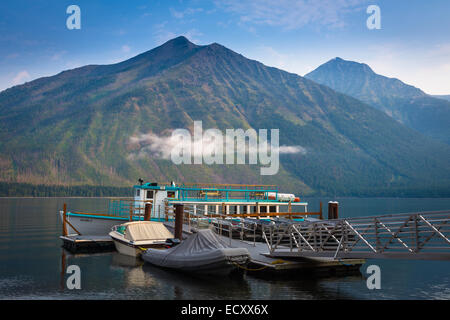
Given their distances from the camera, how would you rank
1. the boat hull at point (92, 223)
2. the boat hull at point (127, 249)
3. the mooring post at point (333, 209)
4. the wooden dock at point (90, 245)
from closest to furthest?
the boat hull at point (127, 249) < the mooring post at point (333, 209) < the wooden dock at point (90, 245) < the boat hull at point (92, 223)

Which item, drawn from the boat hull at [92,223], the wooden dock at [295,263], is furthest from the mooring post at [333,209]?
the boat hull at [92,223]

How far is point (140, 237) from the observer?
107 feet

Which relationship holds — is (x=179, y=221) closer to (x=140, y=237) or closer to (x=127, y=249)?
(x=140, y=237)

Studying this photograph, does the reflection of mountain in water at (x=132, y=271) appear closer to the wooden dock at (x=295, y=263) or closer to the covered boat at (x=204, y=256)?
the covered boat at (x=204, y=256)

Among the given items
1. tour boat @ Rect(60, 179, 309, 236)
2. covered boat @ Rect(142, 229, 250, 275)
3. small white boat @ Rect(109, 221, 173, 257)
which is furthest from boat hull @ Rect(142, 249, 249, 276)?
tour boat @ Rect(60, 179, 309, 236)

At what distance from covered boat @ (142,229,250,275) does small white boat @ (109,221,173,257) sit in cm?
404

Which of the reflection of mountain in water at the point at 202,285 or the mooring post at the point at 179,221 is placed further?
the mooring post at the point at 179,221

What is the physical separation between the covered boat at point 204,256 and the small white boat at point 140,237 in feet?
13.3

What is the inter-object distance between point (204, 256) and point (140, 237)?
32.1 feet

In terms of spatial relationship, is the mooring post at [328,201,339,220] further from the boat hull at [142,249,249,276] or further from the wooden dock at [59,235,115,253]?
the wooden dock at [59,235,115,253]

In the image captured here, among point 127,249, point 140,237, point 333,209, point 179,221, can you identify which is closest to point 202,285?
point 179,221

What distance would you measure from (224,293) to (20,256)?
71.6ft

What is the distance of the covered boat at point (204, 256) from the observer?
23859mm
